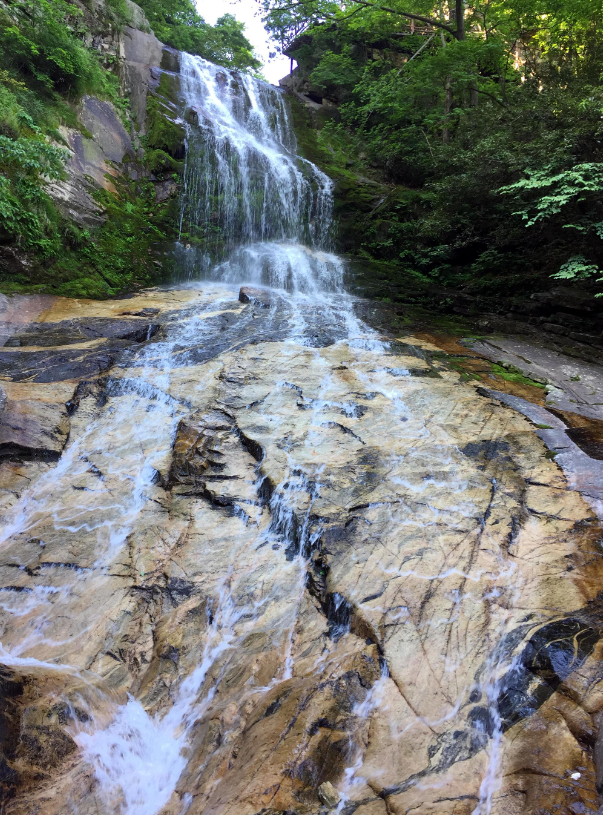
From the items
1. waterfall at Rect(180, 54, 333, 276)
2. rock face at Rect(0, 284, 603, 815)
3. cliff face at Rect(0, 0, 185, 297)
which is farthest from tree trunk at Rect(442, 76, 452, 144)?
rock face at Rect(0, 284, 603, 815)

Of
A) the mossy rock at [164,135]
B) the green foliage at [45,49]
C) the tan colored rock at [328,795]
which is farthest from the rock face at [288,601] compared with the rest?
the mossy rock at [164,135]

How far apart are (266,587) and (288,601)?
270 mm

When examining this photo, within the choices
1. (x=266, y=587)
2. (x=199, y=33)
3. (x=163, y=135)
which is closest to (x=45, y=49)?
(x=163, y=135)

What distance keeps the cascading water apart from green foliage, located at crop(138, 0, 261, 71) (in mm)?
20331

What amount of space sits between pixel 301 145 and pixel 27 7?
34.6 ft

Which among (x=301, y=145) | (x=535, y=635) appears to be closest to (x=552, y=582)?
(x=535, y=635)

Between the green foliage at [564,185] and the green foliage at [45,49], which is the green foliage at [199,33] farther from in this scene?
the green foliage at [564,185]

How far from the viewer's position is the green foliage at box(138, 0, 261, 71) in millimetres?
19297

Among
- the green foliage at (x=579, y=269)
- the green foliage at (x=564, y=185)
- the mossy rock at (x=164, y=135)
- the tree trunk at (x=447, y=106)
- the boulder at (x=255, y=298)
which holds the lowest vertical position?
the boulder at (x=255, y=298)

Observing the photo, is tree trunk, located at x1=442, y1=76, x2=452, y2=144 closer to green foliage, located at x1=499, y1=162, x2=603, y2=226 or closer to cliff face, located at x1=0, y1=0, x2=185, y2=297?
green foliage, located at x1=499, y1=162, x2=603, y2=226

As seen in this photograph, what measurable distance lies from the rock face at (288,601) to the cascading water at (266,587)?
0.02m

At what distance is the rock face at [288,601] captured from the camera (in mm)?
2828

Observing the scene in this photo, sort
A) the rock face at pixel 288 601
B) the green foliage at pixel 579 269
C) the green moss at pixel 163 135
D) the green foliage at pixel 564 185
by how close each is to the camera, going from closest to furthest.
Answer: the rock face at pixel 288 601 < the green foliage at pixel 564 185 < the green foliage at pixel 579 269 < the green moss at pixel 163 135

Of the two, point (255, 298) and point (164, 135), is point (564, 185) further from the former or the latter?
point (164, 135)
